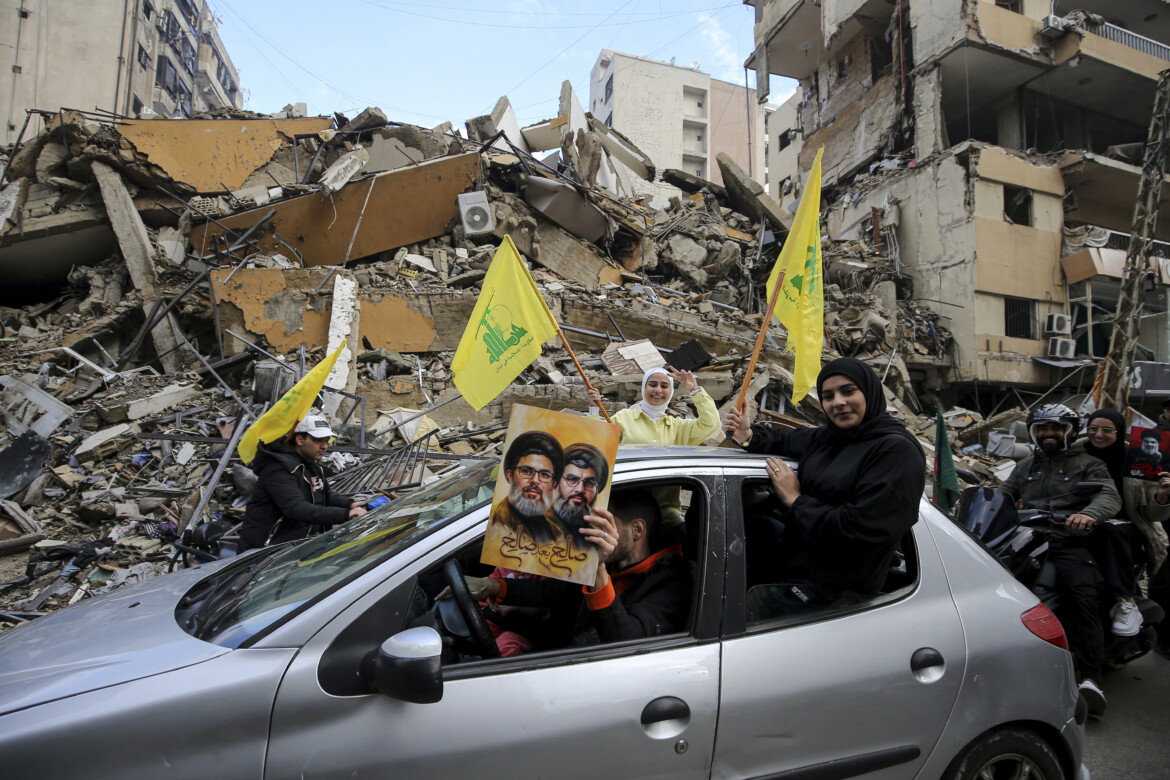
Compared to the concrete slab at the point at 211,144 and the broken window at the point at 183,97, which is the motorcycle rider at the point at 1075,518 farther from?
the broken window at the point at 183,97

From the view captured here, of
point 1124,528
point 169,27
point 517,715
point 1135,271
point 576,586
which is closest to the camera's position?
point 517,715

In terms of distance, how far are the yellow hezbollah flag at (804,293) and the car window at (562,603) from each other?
1.46 meters

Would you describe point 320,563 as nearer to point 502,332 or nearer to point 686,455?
point 686,455

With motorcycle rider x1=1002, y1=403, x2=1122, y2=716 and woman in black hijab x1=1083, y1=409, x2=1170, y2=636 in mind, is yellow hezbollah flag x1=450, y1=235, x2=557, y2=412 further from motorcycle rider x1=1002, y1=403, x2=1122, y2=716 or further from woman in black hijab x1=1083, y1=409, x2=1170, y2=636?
woman in black hijab x1=1083, y1=409, x2=1170, y2=636

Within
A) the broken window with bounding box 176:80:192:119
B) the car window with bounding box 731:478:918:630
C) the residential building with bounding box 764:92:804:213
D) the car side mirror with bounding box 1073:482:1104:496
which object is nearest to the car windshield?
the car window with bounding box 731:478:918:630

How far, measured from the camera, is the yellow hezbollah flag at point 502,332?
3441 mm

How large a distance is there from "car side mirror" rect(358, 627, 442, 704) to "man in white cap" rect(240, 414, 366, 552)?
2.32m

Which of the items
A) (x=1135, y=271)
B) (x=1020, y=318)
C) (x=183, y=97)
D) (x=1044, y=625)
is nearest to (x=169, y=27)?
(x=183, y=97)

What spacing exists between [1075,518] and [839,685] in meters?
2.31

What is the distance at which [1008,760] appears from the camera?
2.12 m

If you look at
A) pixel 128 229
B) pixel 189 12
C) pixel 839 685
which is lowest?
pixel 839 685

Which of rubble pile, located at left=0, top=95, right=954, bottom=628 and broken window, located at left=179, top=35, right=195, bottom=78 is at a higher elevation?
broken window, located at left=179, top=35, right=195, bottom=78

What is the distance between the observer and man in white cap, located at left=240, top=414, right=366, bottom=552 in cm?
357

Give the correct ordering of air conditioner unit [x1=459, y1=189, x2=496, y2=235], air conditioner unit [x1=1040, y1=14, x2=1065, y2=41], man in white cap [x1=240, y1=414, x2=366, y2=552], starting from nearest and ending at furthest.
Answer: man in white cap [x1=240, y1=414, x2=366, y2=552], air conditioner unit [x1=459, y1=189, x2=496, y2=235], air conditioner unit [x1=1040, y1=14, x2=1065, y2=41]
